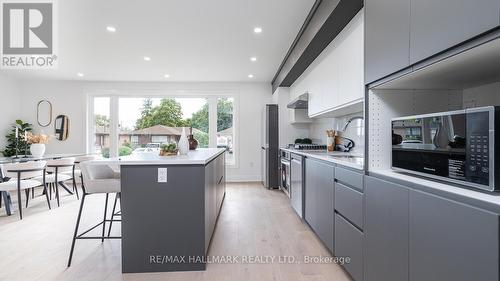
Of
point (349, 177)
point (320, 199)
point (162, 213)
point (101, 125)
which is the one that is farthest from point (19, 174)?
point (349, 177)

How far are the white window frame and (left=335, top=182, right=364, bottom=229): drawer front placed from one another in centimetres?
442

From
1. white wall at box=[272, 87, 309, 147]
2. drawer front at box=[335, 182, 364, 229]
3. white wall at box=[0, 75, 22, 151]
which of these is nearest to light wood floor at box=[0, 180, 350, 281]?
drawer front at box=[335, 182, 364, 229]

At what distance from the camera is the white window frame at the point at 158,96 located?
6355 mm

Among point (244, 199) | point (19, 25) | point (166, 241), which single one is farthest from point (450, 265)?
point (19, 25)

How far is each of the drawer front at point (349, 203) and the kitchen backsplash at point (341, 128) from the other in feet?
1.49

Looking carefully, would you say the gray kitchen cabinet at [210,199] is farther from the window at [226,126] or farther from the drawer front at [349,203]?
the window at [226,126]

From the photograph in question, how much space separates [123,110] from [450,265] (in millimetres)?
6814

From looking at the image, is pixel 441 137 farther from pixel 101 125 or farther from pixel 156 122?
pixel 101 125

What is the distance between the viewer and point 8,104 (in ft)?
19.2

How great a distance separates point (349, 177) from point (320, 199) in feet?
2.41

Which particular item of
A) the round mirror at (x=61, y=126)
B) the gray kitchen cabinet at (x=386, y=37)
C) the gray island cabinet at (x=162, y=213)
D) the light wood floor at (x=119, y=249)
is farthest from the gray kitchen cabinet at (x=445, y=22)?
the round mirror at (x=61, y=126)

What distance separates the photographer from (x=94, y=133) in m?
6.48

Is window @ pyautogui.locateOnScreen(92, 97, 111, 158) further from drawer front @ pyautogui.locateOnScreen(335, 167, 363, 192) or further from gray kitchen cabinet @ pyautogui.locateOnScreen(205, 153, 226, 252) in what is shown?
drawer front @ pyautogui.locateOnScreen(335, 167, 363, 192)

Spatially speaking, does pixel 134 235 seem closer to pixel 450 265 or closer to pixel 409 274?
pixel 409 274
